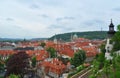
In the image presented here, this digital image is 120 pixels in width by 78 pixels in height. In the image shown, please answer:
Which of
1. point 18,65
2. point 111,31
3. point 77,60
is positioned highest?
point 111,31

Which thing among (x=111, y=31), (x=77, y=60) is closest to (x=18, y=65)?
(x=77, y=60)

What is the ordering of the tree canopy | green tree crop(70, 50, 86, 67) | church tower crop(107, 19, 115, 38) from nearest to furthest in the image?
church tower crop(107, 19, 115, 38) → the tree canopy → green tree crop(70, 50, 86, 67)

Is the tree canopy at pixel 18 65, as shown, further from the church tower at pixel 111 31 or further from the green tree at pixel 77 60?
the church tower at pixel 111 31

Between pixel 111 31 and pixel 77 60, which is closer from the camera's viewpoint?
pixel 111 31

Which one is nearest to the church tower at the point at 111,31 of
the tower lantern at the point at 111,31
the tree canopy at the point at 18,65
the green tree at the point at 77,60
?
the tower lantern at the point at 111,31

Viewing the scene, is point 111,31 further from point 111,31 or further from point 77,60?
point 77,60

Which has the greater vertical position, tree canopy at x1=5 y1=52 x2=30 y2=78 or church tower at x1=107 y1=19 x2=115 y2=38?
church tower at x1=107 y1=19 x2=115 y2=38

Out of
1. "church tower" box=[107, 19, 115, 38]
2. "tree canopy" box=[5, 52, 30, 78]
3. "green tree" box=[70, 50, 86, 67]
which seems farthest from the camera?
"green tree" box=[70, 50, 86, 67]

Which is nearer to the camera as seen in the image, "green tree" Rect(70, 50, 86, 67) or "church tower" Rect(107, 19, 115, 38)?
"church tower" Rect(107, 19, 115, 38)

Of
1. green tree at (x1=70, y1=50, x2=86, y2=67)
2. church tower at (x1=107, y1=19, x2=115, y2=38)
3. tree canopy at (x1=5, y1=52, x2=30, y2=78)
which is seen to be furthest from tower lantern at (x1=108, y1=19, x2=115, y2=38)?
tree canopy at (x1=5, y1=52, x2=30, y2=78)

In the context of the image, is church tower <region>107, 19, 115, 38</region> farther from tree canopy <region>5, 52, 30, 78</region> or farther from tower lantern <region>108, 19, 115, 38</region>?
tree canopy <region>5, 52, 30, 78</region>

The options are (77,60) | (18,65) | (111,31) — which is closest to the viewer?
(111,31)

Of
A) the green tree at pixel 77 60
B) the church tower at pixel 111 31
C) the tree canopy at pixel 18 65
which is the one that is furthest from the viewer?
the green tree at pixel 77 60
